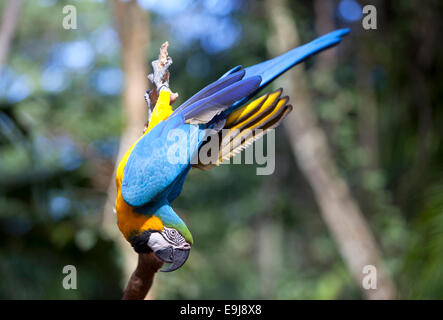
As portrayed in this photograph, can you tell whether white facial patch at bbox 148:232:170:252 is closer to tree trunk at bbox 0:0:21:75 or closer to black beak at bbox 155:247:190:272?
black beak at bbox 155:247:190:272

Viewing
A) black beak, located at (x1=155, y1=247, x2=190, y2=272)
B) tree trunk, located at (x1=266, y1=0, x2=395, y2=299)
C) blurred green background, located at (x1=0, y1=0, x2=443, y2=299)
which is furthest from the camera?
tree trunk, located at (x1=266, y1=0, x2=395, y2=299)

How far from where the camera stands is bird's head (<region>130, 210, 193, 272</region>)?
1.38 m

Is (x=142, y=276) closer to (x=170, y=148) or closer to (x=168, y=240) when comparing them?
(x=168, y=240)

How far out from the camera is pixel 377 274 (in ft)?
13.9

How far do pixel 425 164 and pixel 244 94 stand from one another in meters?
3.13

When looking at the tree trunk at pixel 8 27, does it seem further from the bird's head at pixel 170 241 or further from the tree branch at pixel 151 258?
the bird's head at pixel 170 241

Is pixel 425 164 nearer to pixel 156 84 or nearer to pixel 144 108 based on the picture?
pixel 144 108

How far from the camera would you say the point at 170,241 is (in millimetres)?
1386

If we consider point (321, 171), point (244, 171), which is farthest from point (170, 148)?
point (244, 171)

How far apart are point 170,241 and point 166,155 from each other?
0.24m

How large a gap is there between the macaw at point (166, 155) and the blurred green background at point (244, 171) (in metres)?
1.38

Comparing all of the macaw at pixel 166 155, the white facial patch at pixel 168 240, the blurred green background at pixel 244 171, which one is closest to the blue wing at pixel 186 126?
the macaw at pixel 166 155

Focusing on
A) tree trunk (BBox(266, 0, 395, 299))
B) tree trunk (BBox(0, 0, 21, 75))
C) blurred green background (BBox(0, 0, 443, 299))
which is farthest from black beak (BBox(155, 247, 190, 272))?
tree trunk (BBox(266, 0, 395, 299))

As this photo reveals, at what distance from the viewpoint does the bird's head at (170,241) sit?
1.38m
